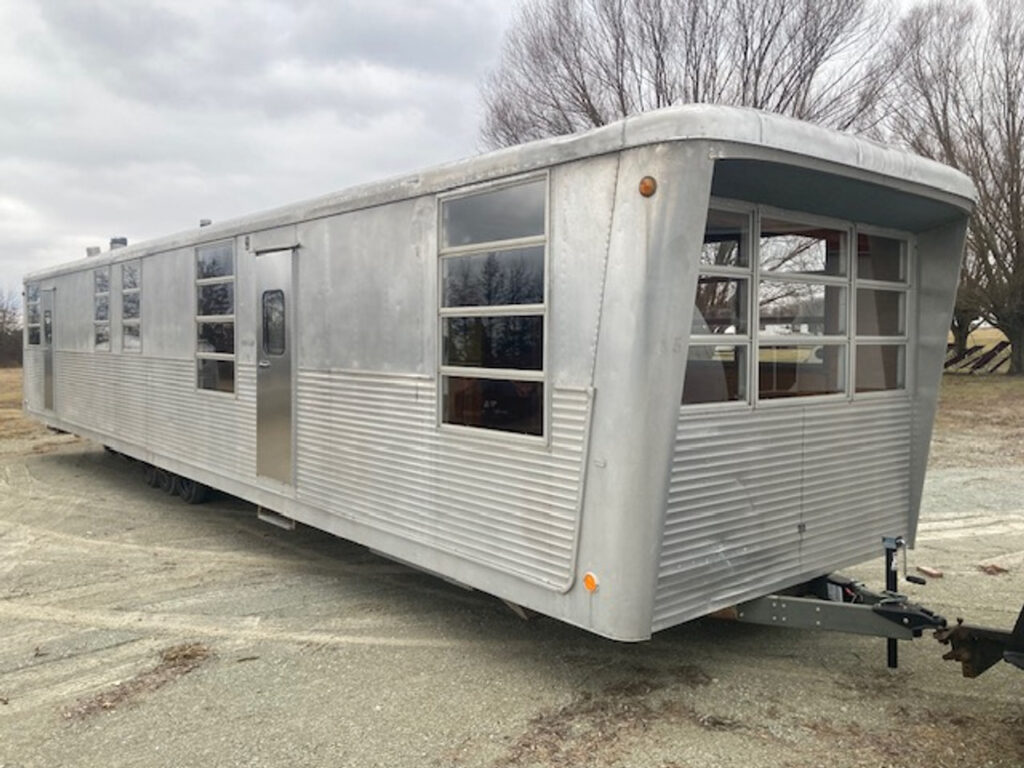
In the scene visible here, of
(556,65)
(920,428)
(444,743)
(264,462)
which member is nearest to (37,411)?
(264,462)

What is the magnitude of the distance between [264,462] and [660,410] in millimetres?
3803

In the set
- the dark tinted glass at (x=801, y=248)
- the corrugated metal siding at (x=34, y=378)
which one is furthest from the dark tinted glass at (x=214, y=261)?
the corrugated metal siding at (x=34, y=378)

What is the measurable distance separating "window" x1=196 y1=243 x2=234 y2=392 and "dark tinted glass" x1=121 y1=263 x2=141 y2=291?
164cm

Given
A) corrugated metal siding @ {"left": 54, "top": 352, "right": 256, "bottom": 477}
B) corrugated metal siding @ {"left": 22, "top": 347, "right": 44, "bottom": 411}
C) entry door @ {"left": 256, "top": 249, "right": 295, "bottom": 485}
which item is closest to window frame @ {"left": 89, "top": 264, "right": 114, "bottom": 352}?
corrugated metal siding @ {"left": 54, "top": 352, "right": 256, "bottom": 477}

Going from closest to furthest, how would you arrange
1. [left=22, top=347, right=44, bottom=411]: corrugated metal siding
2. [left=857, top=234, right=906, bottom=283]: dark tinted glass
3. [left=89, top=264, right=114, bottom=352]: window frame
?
[left=857, top=234, right=906, bottom=283]: dark tinted glass < [left=89, top=264, right=114, bottom=352]: window frame < [left=22, top=347, right=44, bottom=411]: corrugated metal siding

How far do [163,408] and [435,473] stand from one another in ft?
14.6

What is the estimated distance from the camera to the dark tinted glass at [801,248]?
4387 mm

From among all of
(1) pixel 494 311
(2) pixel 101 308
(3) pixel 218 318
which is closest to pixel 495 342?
(1) pixel 494 311

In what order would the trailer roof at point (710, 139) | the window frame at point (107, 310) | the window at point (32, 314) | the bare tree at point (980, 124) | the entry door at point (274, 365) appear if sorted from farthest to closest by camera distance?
the bare tree at point (980, 124), the window at point (32, 314), the window frame at point (107, 310), the entry door at point (274, 365), the trailer roof at point (710, 139)

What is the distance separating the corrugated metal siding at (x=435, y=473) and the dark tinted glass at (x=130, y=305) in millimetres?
3672

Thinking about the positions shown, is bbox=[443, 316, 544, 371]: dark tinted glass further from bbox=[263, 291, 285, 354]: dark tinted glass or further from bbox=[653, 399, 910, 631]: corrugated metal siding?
bbox=[263, 291, 285, 354]: dark tinted glass

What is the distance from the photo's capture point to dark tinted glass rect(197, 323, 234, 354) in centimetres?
690

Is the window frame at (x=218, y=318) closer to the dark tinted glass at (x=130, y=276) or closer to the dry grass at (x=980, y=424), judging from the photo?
the dark tinted glass at (x=130, y=276)

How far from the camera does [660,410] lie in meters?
3.62
